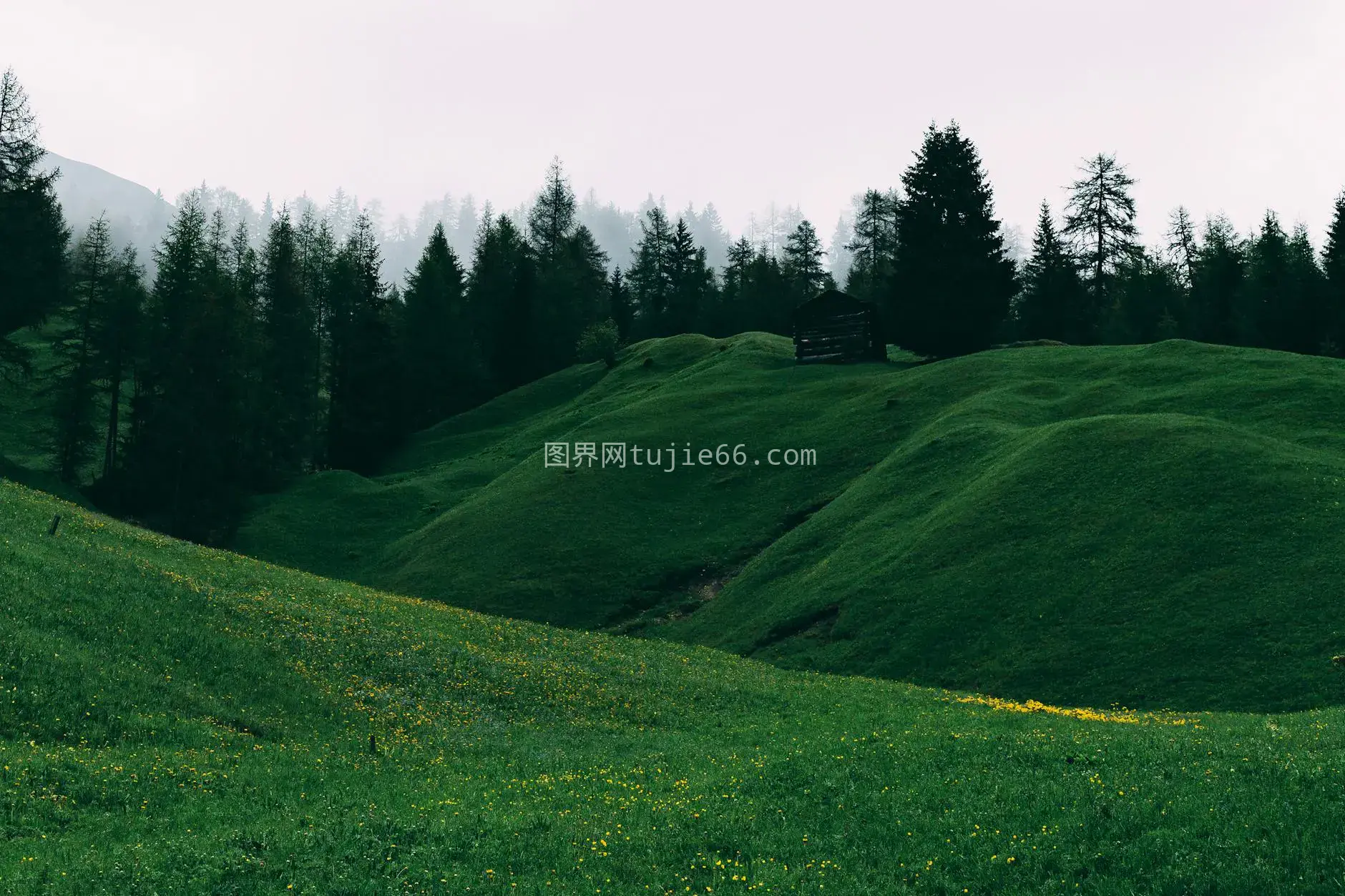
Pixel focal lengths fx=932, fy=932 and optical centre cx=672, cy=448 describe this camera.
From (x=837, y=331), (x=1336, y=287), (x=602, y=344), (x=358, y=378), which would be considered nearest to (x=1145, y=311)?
(x=1336, y=287)

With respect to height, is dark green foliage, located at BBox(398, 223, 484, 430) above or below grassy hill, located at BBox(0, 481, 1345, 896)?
above

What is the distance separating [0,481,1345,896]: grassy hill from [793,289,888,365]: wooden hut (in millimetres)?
55250

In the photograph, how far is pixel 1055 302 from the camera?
10212cm

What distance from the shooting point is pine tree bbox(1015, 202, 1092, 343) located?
10219cm

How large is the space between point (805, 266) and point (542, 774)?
12660 centimetres

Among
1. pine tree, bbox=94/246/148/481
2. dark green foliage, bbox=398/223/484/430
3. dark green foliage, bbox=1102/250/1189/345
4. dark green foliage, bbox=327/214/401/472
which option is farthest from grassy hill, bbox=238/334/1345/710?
dark green foliage, bbox=1102/250/1189/345

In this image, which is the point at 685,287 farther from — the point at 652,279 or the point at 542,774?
the point at 542,774

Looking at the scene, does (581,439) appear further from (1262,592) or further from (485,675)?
(1262,592)

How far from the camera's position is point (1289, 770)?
15.1 m

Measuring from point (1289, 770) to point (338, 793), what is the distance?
1632 centimetres

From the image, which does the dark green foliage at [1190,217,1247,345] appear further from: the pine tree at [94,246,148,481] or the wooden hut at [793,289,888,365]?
the pine tree at [94,246,148,481]

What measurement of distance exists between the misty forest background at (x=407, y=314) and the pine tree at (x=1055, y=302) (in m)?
0.28

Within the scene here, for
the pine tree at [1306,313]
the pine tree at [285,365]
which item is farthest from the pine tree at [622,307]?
the pine tree at [1306,313]

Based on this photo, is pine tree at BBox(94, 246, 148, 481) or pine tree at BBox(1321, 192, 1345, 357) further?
pine tree at BBox(1321, 192, 1345, 357)
